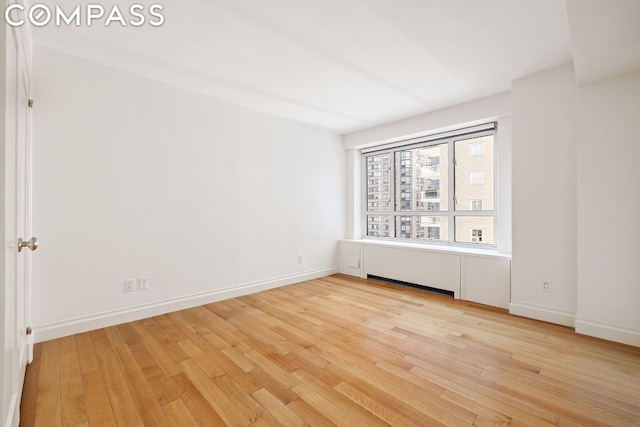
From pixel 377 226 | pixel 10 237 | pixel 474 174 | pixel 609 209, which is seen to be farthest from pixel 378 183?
pixel 10 237

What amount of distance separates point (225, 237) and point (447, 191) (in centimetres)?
332

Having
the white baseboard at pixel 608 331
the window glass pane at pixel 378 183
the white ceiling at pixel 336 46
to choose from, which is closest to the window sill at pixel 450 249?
the window glass pane at pixel 378 183

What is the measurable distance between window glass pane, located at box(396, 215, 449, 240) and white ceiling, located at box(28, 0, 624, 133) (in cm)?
188

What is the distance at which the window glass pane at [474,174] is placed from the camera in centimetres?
404

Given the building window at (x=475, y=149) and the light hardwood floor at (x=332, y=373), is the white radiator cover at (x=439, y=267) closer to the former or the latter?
the light hardwood floor at (x=332, y=373)

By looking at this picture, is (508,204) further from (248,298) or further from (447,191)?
(248,298)

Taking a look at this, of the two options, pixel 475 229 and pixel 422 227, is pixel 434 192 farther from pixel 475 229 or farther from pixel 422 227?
pixel 475 229

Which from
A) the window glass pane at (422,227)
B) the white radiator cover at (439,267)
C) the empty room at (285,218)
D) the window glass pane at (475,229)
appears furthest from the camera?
the window glass pane at (422,227)

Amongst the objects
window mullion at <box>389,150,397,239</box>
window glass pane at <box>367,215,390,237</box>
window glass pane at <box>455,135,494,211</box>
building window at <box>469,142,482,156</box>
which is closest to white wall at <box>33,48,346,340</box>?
window glass pane at <box>367,215,390,237</box>

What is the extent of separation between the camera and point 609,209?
263 centimetres

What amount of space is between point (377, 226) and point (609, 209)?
323cm

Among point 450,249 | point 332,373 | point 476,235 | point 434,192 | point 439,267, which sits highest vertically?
point 434,192

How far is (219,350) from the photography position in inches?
96.5

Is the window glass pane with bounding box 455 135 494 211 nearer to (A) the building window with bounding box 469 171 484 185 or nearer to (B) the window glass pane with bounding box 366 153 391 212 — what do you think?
(A) the building window with bounding box 469 171 484 185
